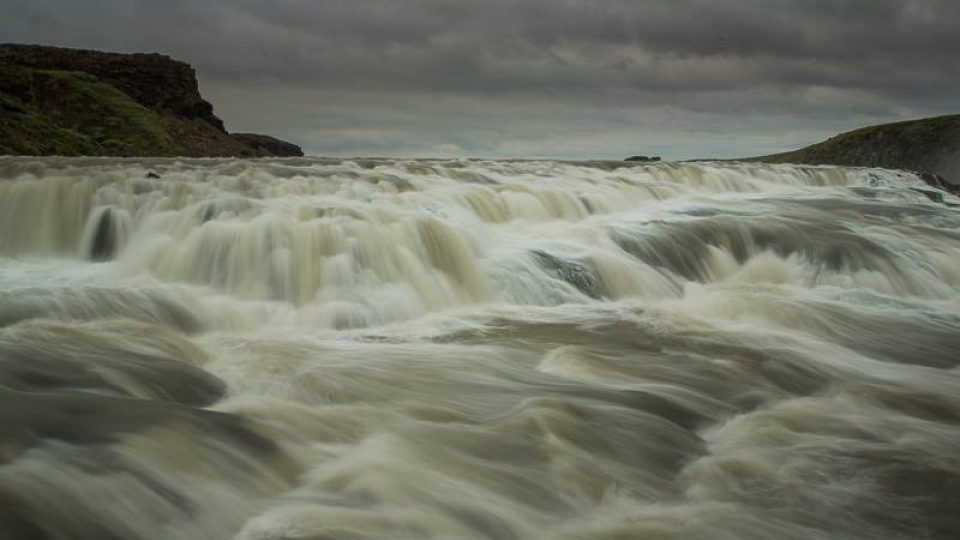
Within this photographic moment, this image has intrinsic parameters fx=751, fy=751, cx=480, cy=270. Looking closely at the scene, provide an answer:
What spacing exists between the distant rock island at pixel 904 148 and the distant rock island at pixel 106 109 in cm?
5880

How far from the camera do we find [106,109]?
68062 mm

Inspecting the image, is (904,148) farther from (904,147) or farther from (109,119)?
(109,119)

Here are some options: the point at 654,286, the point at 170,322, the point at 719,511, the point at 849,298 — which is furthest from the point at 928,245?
the point at 170,322

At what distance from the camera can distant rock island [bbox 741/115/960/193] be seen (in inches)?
2282

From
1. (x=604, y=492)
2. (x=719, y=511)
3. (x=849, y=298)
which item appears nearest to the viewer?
(x=719, y=511)

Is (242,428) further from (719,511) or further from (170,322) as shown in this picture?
(170,322)

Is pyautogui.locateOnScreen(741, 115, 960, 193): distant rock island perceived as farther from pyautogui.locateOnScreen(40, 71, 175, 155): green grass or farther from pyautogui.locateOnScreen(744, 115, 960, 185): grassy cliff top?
pyautogui.locateOnScreen(40, 71, 175, 155): green grass

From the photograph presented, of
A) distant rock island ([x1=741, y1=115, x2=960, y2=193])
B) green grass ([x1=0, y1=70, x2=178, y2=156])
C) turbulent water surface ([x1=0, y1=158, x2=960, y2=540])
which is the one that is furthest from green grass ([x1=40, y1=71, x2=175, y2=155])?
distant rock island ([x1=741, y1=115, x2=960, y2=193])

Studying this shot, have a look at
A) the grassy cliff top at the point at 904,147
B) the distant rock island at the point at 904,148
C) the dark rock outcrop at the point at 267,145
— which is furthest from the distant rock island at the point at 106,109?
the distant rock island at the point at 904,148

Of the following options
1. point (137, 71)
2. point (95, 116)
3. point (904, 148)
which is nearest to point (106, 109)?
point (95, 116)

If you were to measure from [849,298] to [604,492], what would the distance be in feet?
24.1

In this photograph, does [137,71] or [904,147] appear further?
[137,71]

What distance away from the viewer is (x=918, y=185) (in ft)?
104

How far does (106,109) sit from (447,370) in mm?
71962
